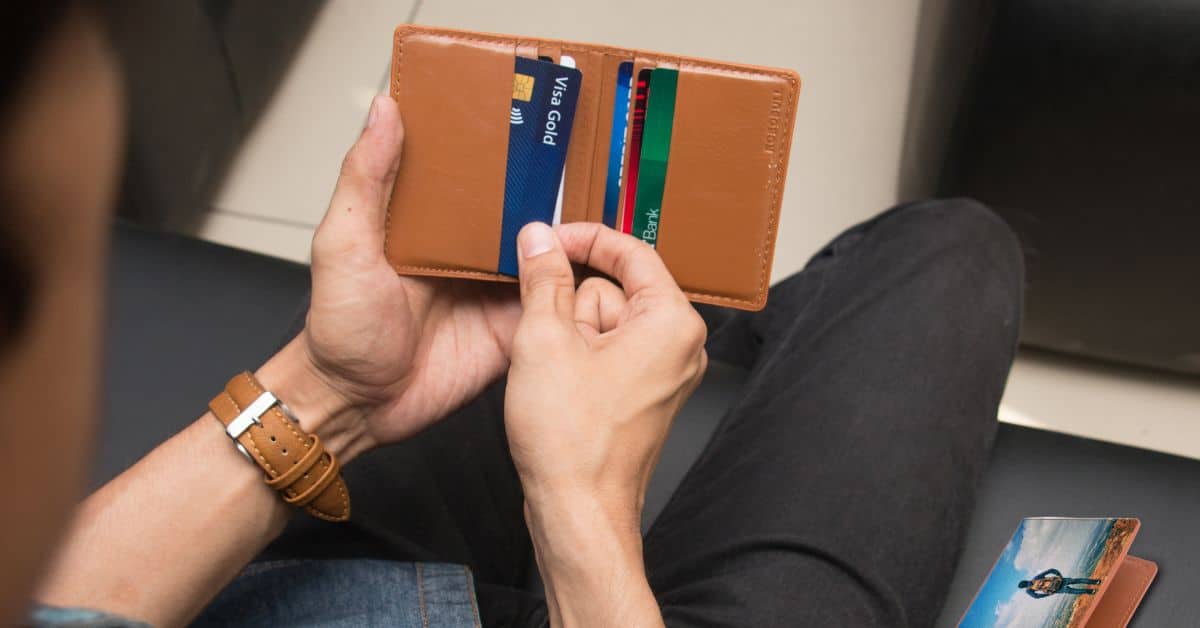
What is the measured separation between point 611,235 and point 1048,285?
30.1 inches

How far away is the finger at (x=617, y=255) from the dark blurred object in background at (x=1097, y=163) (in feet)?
1.90

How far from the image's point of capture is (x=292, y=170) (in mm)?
1711

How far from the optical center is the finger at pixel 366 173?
29.6 inches

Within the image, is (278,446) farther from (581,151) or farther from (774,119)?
(774,119)

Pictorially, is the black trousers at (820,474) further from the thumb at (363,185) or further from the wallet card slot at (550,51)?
the wallet card slot at (550,51)

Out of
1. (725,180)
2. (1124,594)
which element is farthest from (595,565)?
(1124,594)

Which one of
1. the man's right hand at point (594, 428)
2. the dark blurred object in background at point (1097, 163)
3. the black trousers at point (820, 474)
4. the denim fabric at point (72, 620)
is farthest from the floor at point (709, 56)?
the denim fabric at point (72, 620)

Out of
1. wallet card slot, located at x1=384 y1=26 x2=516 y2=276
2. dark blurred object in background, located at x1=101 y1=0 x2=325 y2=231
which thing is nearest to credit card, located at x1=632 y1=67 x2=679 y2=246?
wallet card slot, located at x1=384 y1=26 x2=516 y2=276

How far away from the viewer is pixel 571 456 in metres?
0.64

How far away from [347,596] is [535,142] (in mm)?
383

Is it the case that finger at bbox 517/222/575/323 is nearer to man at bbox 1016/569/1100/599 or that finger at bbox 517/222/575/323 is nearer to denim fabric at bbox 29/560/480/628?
denim fabric at bbox 29/560/480/628

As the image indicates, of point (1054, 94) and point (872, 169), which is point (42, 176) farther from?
point (872, 169)

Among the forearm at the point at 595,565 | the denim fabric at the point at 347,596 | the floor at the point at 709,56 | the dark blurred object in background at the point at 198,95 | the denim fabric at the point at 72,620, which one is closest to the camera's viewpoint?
the denim fabric at the point at 72,620

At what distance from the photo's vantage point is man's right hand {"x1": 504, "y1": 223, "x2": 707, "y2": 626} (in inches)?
25.0
